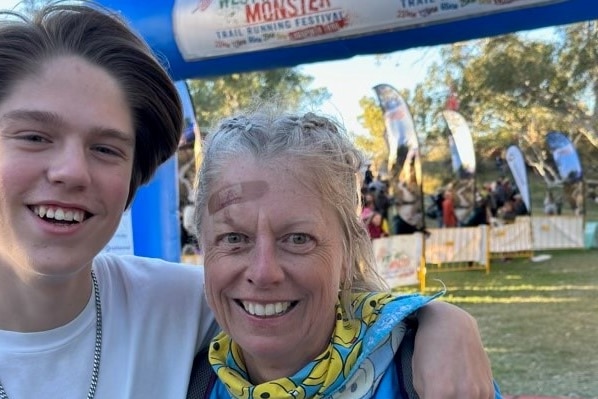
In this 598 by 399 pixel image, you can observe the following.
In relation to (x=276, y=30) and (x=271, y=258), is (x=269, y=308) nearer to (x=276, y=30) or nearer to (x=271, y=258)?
(x=271, y=258)

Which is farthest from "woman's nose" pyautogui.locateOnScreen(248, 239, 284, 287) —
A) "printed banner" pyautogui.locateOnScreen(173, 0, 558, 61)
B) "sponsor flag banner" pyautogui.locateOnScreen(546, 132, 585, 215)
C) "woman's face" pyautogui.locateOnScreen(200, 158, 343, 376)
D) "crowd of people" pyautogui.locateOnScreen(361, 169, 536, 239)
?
"sponsor flag banner" pyautogui.locateOnScreen(546, 132, 585, 215)

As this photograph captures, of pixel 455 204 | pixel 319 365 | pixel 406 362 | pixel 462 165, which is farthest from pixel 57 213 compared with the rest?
pixel 462 165

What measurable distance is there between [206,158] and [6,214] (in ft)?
1.48

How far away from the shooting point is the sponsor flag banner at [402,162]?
10.4 meters

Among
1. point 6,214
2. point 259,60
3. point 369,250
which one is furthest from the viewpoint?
point 259,60

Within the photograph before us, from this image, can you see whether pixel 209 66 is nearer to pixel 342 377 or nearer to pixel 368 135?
pixel 342 377

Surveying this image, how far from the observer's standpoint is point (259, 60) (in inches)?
153

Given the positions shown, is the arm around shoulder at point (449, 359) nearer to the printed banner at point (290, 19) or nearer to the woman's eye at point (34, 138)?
the woman's eye at point (34, 138)

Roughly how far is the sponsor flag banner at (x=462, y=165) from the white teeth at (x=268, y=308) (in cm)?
1229

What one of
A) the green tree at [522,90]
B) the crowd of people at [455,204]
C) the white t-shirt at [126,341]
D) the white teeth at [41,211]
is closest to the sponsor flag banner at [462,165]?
the crowd of people at [455,204]

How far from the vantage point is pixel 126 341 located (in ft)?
5.11

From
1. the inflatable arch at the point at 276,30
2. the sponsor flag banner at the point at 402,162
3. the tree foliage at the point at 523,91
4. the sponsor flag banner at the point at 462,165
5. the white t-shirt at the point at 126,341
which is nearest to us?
the white t-shirt at the point at 126,341

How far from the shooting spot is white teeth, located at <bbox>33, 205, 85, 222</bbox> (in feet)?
4.40

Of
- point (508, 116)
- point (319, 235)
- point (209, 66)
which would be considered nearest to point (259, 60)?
point (209, 66)
